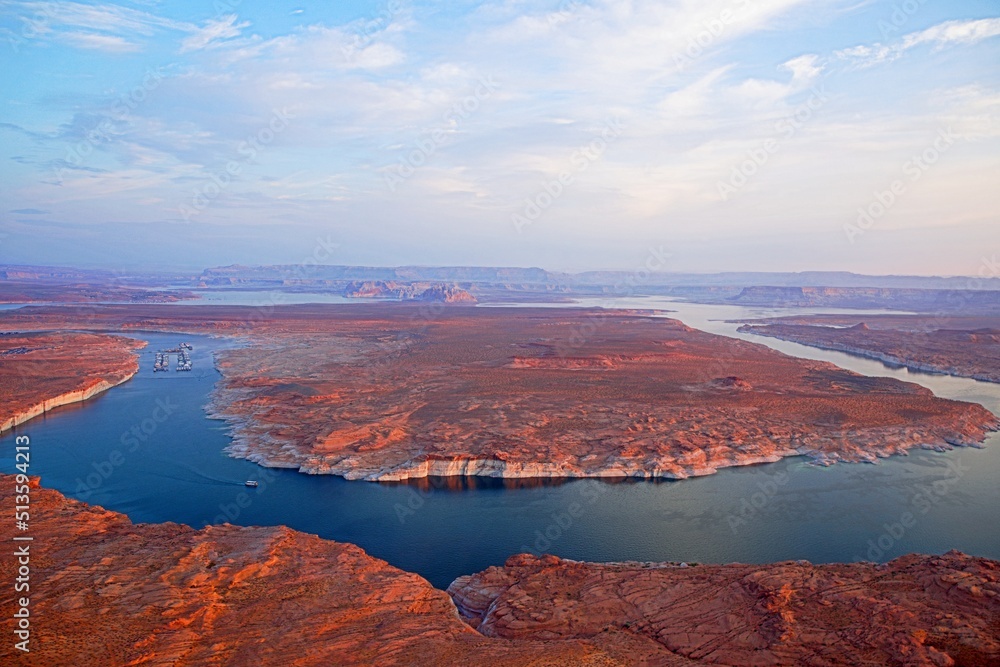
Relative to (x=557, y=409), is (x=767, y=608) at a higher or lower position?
lower

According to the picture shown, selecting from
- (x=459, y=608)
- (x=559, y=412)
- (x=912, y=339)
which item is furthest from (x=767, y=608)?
(x=912, y=339)

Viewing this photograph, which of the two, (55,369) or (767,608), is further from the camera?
(55,369)

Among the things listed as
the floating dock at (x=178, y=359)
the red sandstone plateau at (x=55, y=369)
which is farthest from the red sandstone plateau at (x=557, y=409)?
the red sandstone plateau at (x=55, y=369)

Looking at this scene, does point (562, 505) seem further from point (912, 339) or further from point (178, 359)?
point (912, 339)

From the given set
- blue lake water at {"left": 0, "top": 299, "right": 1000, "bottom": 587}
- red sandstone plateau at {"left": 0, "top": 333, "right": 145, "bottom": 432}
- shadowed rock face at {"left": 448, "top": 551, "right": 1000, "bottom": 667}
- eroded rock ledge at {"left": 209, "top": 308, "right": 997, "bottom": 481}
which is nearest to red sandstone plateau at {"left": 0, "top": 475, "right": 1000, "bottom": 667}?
shadowed rock face at {"left": 448, "top": 551, "right": 1000, "bottom": 667}

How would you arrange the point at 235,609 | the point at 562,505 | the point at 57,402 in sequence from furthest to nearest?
the point at 57,402
the point at 562,505
the point at 235,609

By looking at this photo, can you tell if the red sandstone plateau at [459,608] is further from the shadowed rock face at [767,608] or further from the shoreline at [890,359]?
the shoreline at [890,359]

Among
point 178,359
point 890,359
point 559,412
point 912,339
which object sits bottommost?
point 559,412

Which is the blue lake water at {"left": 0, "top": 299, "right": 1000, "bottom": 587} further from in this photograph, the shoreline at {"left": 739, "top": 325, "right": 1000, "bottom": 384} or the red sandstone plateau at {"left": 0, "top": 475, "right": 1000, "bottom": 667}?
the shoreline at {"left": 739, "top": 325, "right": 1000, "bottom": 384}
